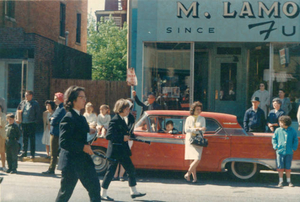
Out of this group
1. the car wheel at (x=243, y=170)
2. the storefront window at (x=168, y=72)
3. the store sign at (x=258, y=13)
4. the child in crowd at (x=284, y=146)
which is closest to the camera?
the child in crowd at (x=284, y=146)

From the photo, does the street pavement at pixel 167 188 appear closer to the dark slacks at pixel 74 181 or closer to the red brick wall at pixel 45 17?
the dark slacks at pixel 74 181

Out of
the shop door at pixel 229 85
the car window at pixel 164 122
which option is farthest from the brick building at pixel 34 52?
the car window at pixel 164 122

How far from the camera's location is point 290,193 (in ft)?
23.4

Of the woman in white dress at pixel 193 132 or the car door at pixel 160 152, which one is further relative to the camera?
the car door at pixel 160 152

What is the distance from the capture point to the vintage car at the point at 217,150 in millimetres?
7996

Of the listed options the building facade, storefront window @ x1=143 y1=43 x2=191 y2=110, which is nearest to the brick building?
the building facade

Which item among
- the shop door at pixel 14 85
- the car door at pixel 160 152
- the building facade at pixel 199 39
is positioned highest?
the building facade at pixel 199 39

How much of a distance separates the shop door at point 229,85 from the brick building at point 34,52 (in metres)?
7.12

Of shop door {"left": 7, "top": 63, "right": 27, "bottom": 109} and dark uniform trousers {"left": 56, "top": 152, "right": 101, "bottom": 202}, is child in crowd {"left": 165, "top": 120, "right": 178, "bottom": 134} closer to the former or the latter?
dark uniform trousers {"left": 56, "top": 152, "right": 101, "bottom": 202}

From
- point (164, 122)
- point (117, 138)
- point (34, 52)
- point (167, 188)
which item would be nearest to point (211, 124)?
point (164, 122)

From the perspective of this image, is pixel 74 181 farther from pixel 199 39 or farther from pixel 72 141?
pixel 199 39

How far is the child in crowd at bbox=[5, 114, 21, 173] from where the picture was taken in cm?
854

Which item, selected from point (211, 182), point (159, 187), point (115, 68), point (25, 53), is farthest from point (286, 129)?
point (115, 68)

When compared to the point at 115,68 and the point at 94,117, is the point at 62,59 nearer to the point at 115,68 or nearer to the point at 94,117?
the point at 94,117
